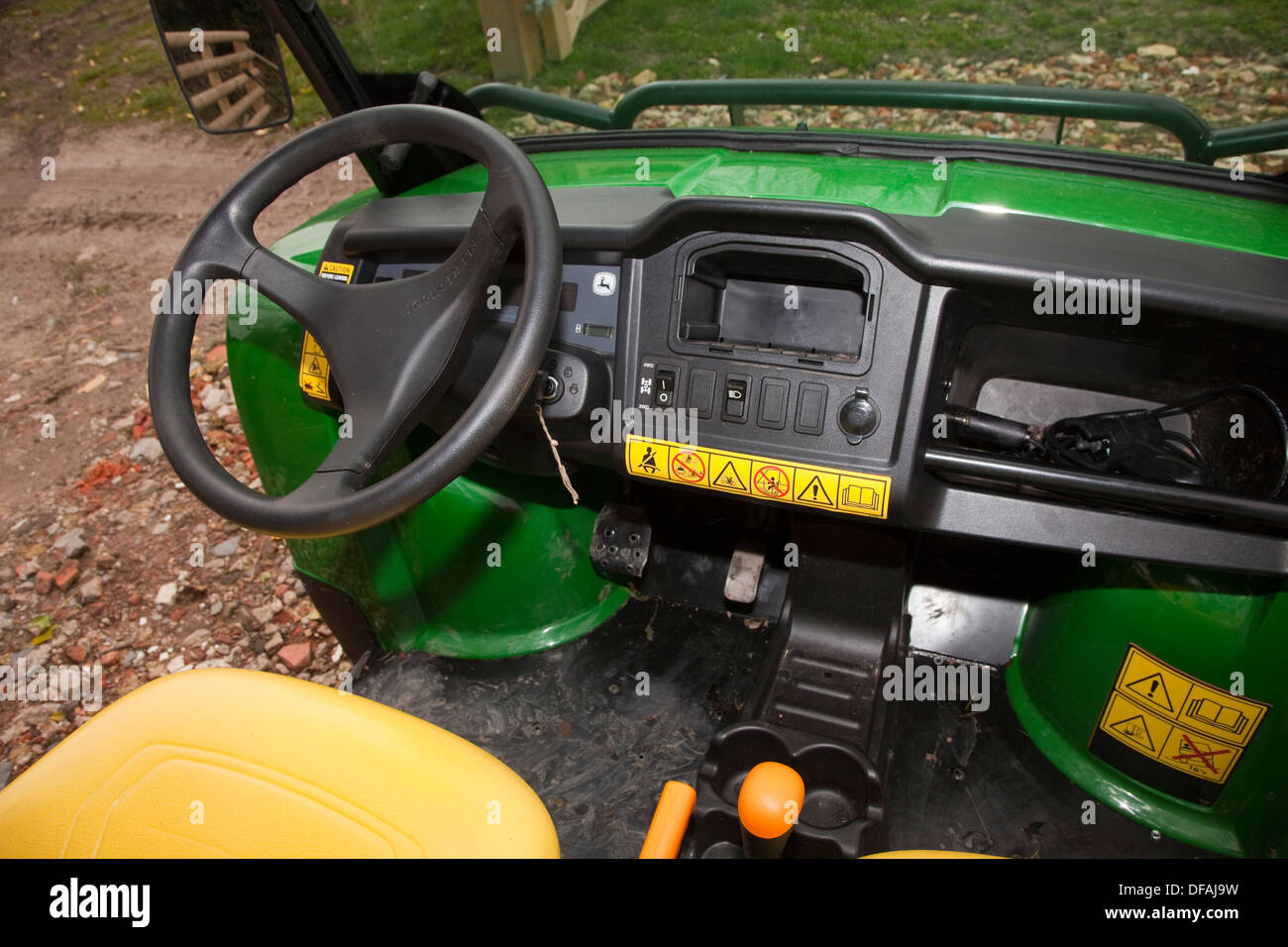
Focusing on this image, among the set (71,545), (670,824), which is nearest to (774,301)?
(670,824)

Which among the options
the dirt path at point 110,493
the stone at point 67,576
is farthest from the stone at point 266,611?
the stone at point 67,576

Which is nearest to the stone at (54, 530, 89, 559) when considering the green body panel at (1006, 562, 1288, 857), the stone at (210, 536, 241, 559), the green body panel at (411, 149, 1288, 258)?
the stone at (210, 536, 241, 559)

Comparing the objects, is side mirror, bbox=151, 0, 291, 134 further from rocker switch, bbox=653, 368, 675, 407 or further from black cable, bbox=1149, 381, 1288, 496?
black cable, bbox=1149, 381, 1288, 496

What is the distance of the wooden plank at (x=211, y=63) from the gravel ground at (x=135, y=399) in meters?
1.37

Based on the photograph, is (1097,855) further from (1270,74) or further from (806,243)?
(1270,74)

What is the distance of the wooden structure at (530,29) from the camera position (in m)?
4.20

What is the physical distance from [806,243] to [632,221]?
0.94ft

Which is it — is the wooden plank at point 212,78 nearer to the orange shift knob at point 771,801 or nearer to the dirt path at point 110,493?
the dirt path at point 110,493

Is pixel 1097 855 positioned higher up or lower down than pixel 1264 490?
lower down

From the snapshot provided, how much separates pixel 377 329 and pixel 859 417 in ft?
2.40

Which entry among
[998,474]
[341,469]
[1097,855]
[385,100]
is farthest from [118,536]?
[1097,855]

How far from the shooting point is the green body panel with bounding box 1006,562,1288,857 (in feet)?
4.24

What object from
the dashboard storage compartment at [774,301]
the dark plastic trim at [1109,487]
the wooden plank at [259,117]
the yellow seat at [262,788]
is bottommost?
the yellow seat at [262,788]

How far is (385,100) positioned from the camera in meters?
1.71
